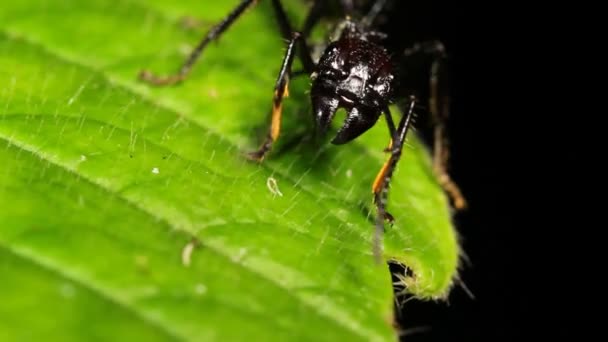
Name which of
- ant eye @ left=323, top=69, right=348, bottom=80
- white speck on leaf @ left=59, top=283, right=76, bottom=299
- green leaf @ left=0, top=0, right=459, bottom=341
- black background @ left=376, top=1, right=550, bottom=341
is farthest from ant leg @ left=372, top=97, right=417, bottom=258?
black background @ left=376, top=1, right=550, bottom=341

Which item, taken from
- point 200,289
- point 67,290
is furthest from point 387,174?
point 67,290

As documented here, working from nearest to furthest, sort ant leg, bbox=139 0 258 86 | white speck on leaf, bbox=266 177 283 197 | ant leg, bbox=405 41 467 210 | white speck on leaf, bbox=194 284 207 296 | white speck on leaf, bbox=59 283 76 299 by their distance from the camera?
1. white speck on leaf, bbox=59 283 76 299
2. white speck on leaf, bbox=194 284 207 296
3. white speck on leaf, bbox=266 177 283 197
4. ant leg, bbox=139 0 258 86
5. ant leg, bbox=405 41 467 210

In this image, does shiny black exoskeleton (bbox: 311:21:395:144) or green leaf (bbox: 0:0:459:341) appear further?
shiny black exoskeleton (bbox: 311:21:395:144)

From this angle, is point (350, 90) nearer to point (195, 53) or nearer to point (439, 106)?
point (195, 53)

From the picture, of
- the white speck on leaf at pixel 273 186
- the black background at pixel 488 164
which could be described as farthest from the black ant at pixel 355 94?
the black background at pixel 488 164

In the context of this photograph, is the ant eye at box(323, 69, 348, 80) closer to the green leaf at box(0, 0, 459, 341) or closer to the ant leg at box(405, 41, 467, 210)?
the green leaf at box(0, 0, 459, 341)

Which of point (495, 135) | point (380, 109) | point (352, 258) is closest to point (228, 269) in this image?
point (352, 258)

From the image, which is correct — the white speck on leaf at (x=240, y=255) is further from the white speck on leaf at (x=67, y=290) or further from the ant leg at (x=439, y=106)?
the ant leg at (x=439, y=106)
